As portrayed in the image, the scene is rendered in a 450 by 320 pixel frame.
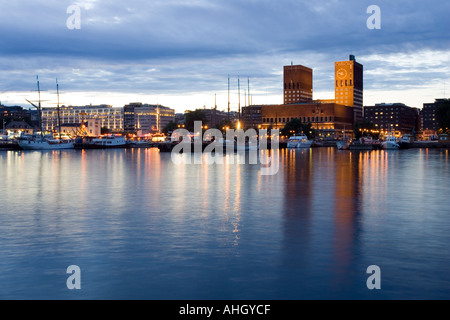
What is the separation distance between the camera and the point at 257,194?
3272cm

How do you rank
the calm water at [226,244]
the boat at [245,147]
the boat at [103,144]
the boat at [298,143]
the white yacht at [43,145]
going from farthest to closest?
the boat at [103,144]
the boat at [298,143]
the white yacht at [43,145]
the boat at [245,147]
the calm water at [226,244]

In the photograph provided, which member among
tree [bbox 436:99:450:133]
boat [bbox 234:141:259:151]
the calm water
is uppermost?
tree [bbox 436:99:450:133]

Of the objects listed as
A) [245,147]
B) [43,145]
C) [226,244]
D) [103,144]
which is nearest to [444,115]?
[245,147]

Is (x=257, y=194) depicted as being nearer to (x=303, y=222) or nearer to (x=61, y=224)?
(x=303, y=222)

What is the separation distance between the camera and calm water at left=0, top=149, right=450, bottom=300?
13102mm

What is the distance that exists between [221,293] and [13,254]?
26.3 feet

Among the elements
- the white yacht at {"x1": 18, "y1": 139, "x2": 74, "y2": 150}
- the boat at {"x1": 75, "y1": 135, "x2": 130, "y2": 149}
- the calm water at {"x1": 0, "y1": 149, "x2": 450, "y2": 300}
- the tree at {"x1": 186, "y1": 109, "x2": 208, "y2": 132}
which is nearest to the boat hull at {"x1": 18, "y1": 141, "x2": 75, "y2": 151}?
the white yacht at {"x1": 18, "y1": 139, "x2": 74, "y2": 150}

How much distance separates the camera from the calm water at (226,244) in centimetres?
1310

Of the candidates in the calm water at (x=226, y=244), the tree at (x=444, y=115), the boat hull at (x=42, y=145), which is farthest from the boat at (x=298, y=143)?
the calm water at (x=226, y=244)

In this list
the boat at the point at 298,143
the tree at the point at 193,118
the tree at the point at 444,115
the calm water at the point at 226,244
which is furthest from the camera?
the tree at the point at 193,118

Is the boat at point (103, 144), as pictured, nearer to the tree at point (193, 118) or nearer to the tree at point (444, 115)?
the tree at point (193, 118)

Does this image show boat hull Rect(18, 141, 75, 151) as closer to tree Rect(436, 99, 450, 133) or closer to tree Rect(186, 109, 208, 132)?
tree Rect(186, 109, 208, 132)

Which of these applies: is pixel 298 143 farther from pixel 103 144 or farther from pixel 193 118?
pixel 103 144
